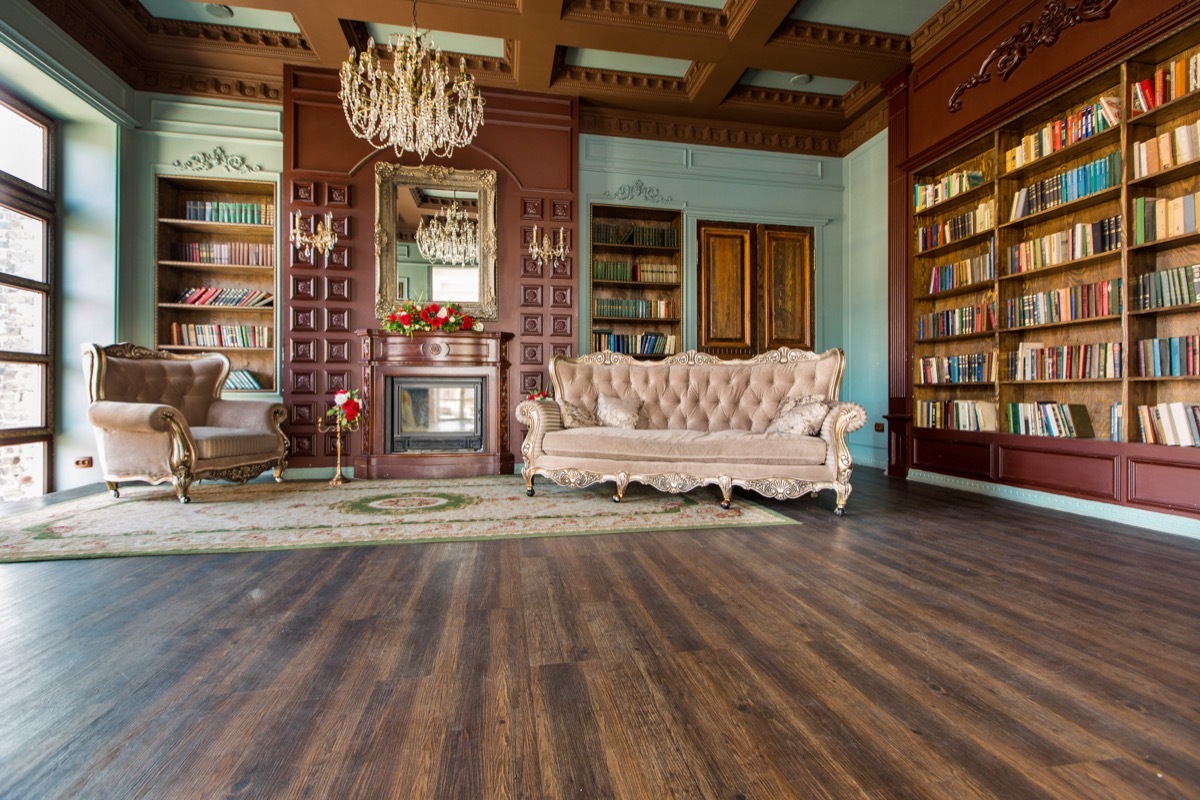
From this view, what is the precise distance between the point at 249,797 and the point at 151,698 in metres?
0.55

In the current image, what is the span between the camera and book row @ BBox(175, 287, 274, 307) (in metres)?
5.29

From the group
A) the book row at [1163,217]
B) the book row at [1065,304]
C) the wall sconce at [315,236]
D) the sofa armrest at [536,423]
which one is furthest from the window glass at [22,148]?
the book row at [1163,217]

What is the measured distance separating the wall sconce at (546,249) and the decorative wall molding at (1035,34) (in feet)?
11.8

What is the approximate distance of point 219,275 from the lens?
17.9 feet

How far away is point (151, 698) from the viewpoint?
131cm

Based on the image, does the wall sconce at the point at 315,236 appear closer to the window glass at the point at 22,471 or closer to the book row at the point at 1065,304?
the window glass at the point at 22,471

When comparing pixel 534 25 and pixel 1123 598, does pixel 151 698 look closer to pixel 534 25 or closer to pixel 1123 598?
pixel 1123 598

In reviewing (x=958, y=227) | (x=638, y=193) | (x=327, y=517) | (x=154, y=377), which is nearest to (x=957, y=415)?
(x=958, y=227)

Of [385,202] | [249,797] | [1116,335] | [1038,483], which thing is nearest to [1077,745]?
[249,797]

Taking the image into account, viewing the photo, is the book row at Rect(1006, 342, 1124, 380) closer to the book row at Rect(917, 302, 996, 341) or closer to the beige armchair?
the book row at Rect(917, 302, 996, 341)

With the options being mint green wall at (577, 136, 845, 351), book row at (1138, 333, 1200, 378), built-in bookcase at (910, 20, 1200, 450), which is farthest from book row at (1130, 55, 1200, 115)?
mint green wall at (577, 136, 845, 351)

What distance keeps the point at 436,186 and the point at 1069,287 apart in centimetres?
534

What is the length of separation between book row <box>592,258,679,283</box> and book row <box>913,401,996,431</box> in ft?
9.02

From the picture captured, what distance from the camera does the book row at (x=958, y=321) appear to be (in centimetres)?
431
